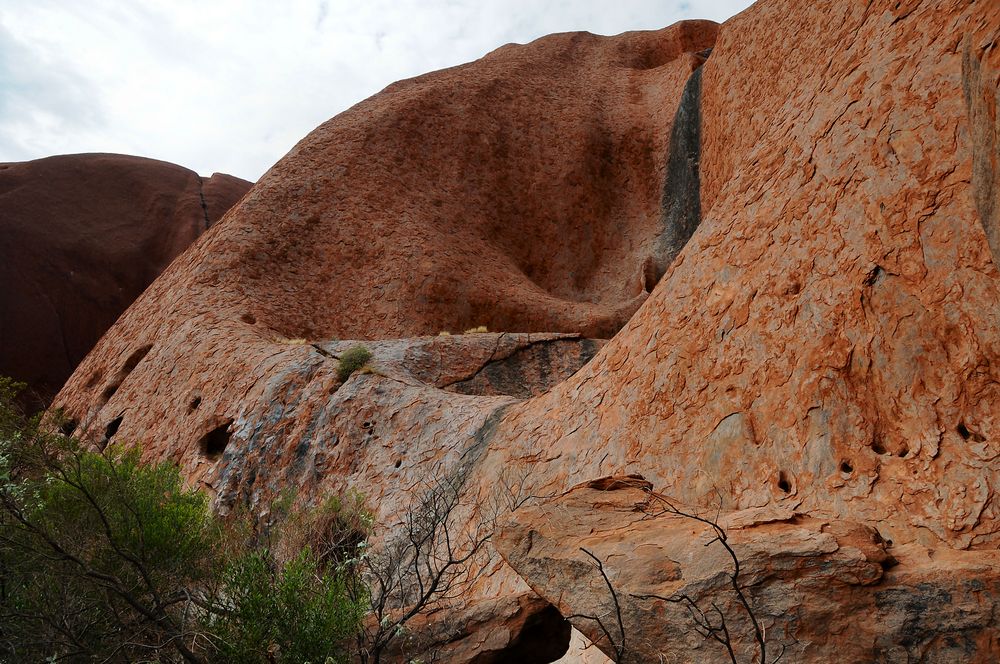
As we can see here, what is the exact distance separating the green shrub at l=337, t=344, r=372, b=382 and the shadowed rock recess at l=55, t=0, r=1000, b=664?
0.21 m

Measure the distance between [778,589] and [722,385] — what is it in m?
2.54

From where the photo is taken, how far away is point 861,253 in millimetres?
5727

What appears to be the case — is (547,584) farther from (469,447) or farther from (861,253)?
(469,447)

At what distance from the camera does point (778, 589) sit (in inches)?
157

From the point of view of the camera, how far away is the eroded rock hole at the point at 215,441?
11812mm

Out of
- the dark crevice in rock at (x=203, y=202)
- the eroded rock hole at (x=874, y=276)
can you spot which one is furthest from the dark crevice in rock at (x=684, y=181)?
the dark crevice in rock at (x=203, y=202)

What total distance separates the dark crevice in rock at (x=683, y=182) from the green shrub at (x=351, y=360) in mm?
8668

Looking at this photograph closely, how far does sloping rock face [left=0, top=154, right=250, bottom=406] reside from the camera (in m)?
22.6

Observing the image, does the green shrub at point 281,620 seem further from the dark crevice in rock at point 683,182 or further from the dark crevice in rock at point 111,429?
the dark crevice in rock at point 683,182

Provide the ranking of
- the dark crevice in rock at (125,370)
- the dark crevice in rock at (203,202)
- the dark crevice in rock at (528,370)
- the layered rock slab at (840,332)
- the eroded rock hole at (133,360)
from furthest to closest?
the dark crevice in rock at (203,202)
the eroded rock hole at (133,360)
the dark crevice in rock at (125,370)
the dark crevice in rock at (528,370)
the layered rock slab at (840,332)

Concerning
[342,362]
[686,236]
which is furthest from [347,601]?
[686,236]

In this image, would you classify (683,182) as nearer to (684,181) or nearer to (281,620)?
(684,181)

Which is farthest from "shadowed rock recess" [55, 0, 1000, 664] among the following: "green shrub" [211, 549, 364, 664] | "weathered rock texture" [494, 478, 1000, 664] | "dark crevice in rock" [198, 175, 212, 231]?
"dark crevice in rock" [198, 175, 212, 231]

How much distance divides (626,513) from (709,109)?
13.9 meters
